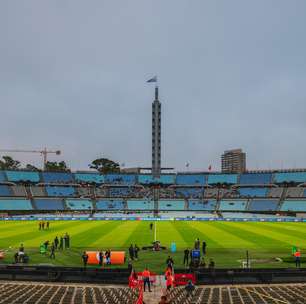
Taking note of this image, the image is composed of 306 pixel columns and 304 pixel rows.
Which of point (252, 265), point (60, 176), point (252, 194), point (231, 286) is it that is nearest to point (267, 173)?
point (252, 194)

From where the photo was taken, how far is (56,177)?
14100cm

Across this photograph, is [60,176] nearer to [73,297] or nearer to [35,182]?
[35,182]

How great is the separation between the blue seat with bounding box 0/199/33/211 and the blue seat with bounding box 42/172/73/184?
1884 centimetres

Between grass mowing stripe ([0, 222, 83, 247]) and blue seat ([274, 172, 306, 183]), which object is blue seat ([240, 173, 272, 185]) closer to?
blue seat ([274, 172, 306, 183])

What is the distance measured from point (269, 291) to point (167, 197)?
110781 millimetres

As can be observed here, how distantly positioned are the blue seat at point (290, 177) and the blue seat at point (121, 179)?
162ft

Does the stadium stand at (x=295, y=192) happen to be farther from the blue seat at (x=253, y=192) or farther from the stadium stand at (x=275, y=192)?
the blue seat at (x=253, y=192)

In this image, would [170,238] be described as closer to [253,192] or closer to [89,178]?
[253,192]

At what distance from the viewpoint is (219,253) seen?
134ft

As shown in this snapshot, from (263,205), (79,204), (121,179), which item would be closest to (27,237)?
(79,204)

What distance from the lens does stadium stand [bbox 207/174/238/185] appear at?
142438mm

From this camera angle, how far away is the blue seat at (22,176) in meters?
132

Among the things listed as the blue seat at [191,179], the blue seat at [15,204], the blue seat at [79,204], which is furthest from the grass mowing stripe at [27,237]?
the blue seat at [191,179]

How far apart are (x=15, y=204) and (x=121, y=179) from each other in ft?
141
